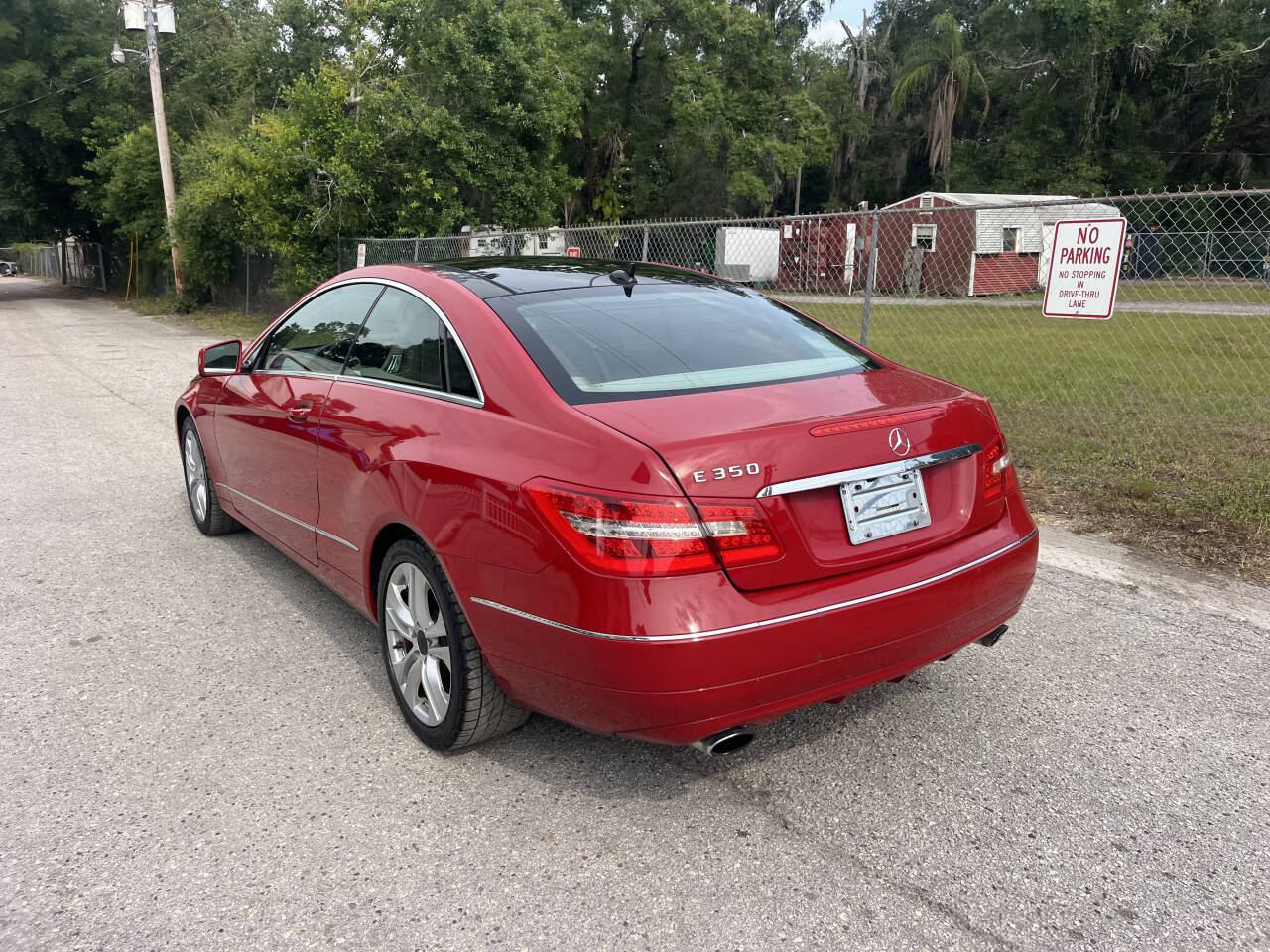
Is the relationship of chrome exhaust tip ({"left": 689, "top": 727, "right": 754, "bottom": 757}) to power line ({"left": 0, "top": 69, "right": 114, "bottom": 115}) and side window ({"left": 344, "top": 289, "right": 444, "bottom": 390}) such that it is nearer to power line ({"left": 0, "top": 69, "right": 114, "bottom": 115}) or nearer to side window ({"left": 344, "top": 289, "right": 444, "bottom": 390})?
side window ({"left": 344, "top": 289, "right": 444, "bottom": 390})

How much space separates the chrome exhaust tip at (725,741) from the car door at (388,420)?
969mm

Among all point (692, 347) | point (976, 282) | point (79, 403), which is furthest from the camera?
point (976, 282)

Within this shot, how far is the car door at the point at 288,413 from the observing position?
3.87 m

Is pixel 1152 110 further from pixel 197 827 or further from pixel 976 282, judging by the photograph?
pixel 197 827

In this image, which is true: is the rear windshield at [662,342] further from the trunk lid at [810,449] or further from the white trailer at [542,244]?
the white trailer at [542,244]

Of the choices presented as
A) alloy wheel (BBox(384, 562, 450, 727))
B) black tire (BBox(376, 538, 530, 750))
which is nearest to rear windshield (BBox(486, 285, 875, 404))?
black tire (BBox(376, 538, 530, 750))

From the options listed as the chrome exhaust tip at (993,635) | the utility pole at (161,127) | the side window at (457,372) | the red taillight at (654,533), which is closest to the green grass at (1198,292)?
the chrome exhaust tip at (993,635)

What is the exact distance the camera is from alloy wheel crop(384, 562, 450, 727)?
308 centimetres

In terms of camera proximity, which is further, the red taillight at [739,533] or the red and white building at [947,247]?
the red and white building at [947,247]

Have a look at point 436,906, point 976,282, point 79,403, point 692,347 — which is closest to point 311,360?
point 692,347

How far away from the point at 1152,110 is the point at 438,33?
36.4m

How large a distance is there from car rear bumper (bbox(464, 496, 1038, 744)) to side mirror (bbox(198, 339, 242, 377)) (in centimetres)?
282

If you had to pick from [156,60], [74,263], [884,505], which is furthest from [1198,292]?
[74,263]

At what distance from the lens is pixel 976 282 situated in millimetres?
19328
